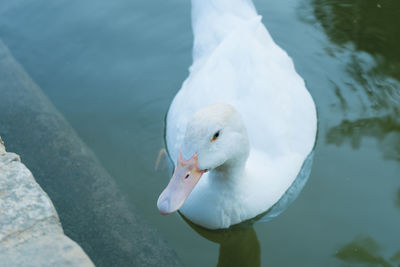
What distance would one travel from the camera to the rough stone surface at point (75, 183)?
3.25 m

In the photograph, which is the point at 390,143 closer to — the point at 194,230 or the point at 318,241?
the point at 318,241

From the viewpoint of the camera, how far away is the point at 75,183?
3.77 m

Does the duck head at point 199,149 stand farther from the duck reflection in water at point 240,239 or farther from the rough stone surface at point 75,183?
the duck reflection in water at point 240,239

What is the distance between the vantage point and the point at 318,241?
139 inches

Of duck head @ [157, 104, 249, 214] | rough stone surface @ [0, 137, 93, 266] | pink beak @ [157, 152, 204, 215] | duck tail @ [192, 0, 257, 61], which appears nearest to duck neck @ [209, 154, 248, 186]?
duck head @ [157, 104, 249, 214]

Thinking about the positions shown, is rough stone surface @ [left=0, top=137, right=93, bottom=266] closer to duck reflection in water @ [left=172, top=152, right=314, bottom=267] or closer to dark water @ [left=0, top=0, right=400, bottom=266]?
dark water @ [left=0, top=0, right=400, bottom=266]

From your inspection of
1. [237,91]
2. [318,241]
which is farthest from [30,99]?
[318,241]

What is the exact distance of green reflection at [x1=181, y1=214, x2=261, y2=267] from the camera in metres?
3.53

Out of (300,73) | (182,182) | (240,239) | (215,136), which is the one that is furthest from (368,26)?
(182,182)

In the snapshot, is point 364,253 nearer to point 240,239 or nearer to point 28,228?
point 240,239

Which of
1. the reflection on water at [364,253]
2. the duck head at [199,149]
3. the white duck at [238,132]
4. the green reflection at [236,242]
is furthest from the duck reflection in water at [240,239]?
the duck head at [199,149]

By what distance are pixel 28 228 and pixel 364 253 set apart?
2311 mm

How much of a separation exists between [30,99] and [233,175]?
2.34 meters

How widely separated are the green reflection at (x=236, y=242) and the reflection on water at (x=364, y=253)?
591 mm
